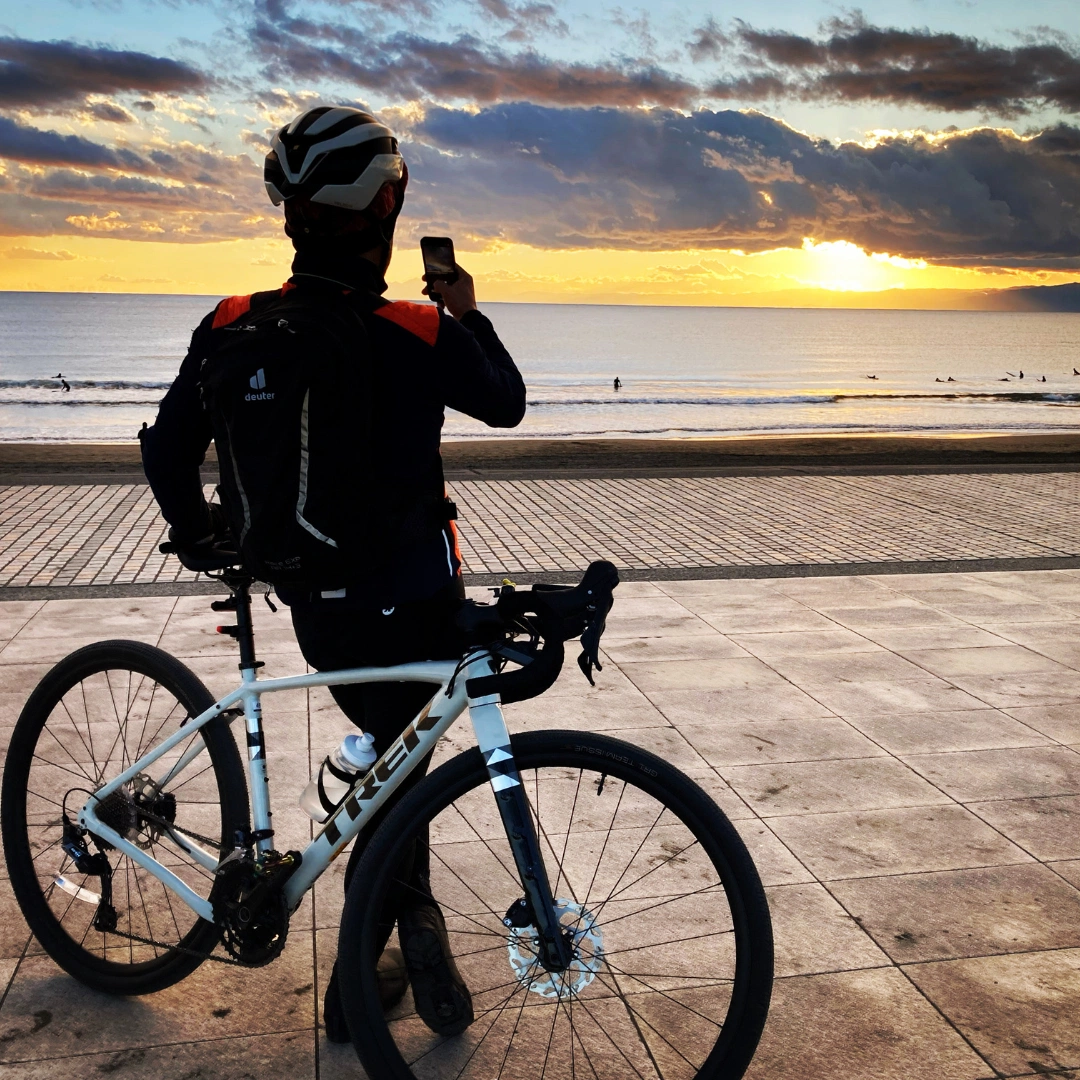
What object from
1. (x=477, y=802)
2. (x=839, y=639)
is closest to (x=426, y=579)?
(x=477, y=802)

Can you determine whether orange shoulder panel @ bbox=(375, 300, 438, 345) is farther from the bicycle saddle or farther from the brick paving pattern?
the brick paving pattern

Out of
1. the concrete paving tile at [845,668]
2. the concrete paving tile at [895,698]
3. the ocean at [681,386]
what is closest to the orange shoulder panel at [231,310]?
the concrete paving tile at [895,698]

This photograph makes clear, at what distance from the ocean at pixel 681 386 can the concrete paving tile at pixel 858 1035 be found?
23.8 m

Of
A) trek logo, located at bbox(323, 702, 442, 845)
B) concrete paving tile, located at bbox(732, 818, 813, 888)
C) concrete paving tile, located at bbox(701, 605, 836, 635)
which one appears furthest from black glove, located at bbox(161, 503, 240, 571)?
concrete paving tile, located at bbox(701, 605, 836, 635)

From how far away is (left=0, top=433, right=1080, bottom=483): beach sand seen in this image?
13.5m

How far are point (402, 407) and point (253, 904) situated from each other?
1128 mm

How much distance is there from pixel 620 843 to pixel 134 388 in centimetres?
4454

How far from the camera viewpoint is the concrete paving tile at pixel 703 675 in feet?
17.3

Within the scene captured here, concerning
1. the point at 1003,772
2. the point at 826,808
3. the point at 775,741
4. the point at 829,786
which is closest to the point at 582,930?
the point at 826,808

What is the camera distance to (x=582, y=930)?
226 centimetres

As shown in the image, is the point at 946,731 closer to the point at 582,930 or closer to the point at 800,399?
the point at 582,930

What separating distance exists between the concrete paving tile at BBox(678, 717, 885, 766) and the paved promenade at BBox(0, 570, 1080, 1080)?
1cm

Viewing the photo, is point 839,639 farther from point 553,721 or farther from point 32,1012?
point 32,1012

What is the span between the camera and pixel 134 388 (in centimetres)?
4466
